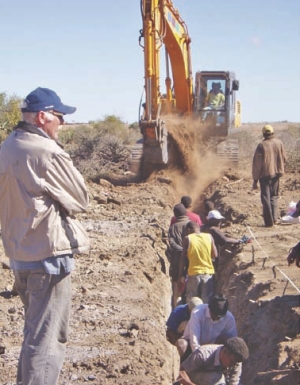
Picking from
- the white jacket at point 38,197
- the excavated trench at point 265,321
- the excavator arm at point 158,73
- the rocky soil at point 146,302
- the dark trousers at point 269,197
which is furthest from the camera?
the excavator arm at point 158,73

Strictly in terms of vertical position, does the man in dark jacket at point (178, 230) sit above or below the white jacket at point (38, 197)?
below

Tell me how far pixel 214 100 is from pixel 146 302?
13.4 metres

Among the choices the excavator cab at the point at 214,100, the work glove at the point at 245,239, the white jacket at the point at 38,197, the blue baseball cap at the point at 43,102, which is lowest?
the work glove at the point at 245,239

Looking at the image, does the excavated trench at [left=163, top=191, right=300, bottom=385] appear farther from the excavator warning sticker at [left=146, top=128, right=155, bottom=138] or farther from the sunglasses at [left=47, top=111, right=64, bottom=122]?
the excavator warning sticker at [left=146, top=128, right=155, bottom=138]

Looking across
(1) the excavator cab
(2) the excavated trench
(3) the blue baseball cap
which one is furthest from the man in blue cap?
(1) the excavator cab

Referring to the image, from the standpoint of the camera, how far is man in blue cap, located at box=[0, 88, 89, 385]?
4.43 metres

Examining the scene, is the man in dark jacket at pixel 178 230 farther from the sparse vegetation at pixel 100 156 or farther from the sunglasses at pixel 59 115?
the sparse vegetation at pixel 100 156

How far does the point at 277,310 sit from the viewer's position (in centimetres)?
837

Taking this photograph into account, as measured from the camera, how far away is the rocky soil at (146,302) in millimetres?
6809

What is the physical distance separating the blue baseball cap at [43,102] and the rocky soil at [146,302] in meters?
2.61

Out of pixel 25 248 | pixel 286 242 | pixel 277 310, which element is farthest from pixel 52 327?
pixel 286 242

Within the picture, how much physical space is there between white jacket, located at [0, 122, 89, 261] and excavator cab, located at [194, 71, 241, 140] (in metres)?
17.1

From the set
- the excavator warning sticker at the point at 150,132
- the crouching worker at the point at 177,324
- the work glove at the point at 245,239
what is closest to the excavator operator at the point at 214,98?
the excavator warning sticker at the point at 150,132

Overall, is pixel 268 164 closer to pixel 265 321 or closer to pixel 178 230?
pixel 178 230
